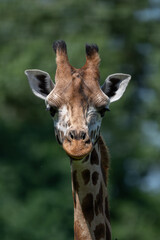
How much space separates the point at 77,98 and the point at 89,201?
1.13 m

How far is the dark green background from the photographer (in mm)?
21953

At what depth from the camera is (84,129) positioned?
288 inches

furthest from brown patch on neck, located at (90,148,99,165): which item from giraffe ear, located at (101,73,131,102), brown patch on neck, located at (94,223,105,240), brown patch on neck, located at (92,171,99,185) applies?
giraffe ear, located at (101,73,131,102)

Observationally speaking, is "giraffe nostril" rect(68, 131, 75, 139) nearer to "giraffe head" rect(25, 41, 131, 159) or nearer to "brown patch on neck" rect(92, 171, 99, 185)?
"giraffe head" rect(25, 41, 131, 159)

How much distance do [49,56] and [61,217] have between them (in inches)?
253

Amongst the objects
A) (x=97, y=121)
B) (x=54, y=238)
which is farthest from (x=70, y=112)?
(x=54, y=238)

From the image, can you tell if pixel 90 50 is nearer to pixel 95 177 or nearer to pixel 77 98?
pixel 77 98

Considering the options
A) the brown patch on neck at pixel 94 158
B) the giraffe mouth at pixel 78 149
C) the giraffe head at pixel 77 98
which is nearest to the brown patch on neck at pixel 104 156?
the brown patch on neck at pixel 94 158

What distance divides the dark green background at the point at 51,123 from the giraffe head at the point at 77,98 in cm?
1292

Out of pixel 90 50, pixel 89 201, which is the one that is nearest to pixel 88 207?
pixel 89 201

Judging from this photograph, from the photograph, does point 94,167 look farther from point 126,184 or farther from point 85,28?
point 85,28

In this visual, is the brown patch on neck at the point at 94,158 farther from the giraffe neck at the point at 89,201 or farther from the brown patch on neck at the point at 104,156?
the brown patch on neck at the point at 104,156

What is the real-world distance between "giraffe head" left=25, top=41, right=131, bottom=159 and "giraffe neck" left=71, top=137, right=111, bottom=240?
0.36 meters

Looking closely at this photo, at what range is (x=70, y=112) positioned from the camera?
7551mm
